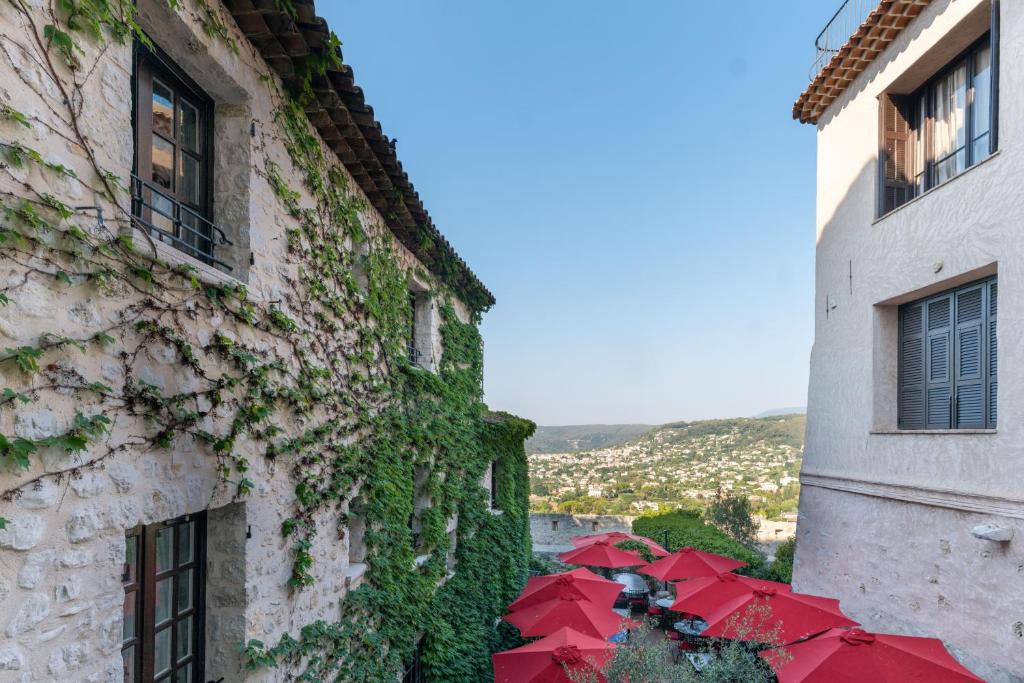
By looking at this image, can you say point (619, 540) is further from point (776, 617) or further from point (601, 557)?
point (776, 617)

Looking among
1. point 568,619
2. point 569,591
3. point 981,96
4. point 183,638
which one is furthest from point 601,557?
point 981,96

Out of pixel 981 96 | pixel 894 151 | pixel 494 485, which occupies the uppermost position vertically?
pixel 981 96

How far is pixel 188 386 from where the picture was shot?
3297 millimetres

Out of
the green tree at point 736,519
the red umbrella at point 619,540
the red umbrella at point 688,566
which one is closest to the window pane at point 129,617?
the red umbrella at point 688,566

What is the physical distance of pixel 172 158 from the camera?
3664 millimetres

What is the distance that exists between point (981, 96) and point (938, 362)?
122 inches

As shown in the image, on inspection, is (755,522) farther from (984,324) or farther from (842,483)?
(984,324)

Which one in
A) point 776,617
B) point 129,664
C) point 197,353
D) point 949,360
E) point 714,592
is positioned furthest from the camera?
point 714,592

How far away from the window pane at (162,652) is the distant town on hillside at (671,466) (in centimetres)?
1848

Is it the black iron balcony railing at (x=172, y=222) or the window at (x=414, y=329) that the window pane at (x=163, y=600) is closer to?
the black iron balcony railing at (x=172, y=222)

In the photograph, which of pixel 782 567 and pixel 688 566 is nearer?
pixel 688 566

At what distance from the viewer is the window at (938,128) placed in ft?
21.3

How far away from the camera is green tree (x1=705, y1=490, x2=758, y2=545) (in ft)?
56.5

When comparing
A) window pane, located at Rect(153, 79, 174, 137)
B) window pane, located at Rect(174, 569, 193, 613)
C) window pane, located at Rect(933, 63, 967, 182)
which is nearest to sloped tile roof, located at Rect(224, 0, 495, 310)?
window pane, located at Rect(153, 79, 174, 137)
